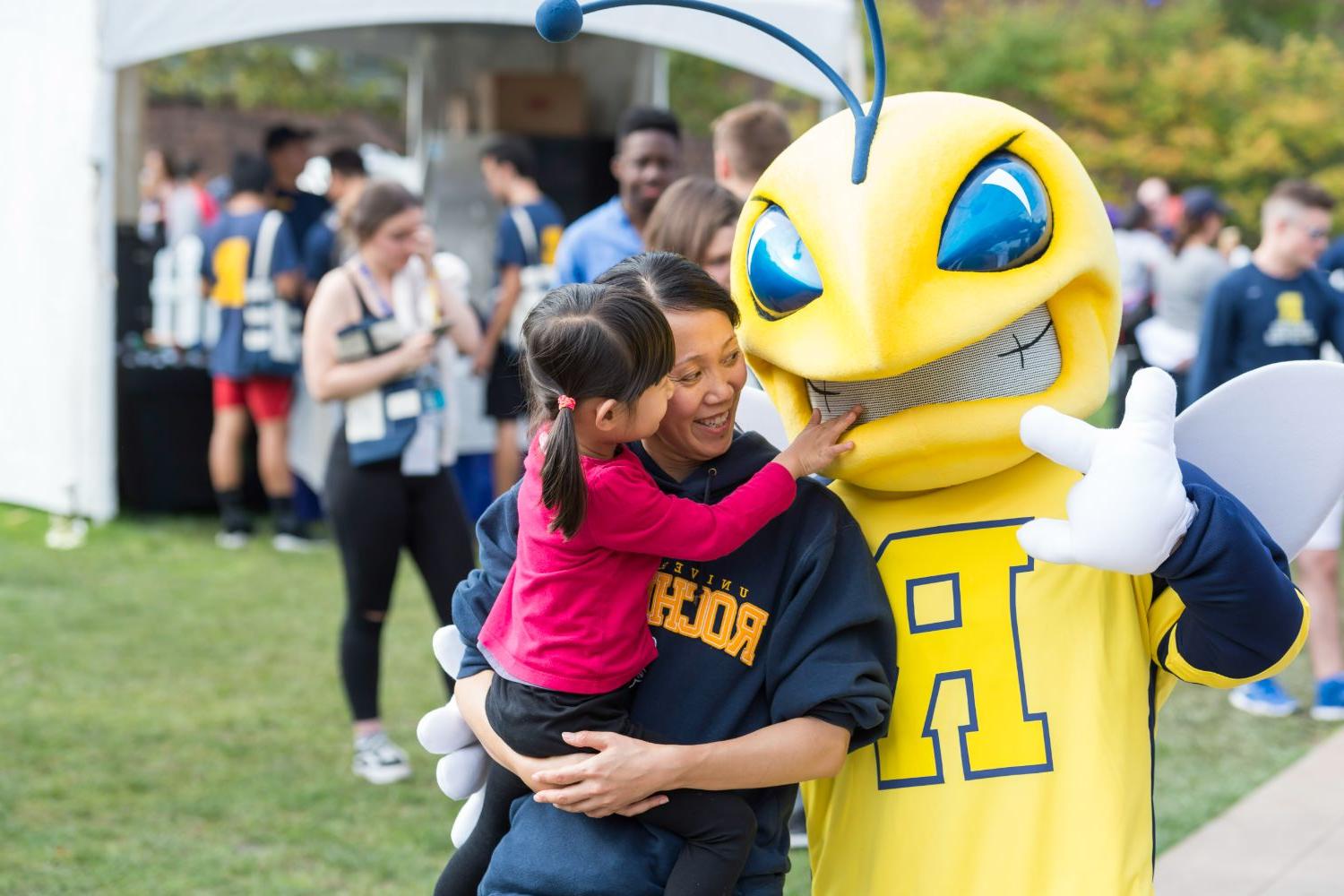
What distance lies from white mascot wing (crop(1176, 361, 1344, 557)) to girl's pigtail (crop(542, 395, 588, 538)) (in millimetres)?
880

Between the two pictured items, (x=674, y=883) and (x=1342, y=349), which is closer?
(x=674, y=883)

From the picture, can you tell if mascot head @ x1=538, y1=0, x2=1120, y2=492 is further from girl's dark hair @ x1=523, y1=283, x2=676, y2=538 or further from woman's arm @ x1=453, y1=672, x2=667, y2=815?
woman's arm @ x1=453, y1=672, x2=667, y2=815

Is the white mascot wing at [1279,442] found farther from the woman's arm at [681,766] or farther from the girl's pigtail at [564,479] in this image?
the girl's pigtail at [564,479]

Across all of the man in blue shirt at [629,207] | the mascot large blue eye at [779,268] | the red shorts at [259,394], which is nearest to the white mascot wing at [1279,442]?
the mascot large blue eye at [779,268]

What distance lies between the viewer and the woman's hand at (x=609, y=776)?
200cm

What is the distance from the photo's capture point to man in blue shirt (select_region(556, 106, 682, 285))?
4.96 m

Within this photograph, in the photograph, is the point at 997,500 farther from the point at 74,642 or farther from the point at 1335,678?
the point at 74,642

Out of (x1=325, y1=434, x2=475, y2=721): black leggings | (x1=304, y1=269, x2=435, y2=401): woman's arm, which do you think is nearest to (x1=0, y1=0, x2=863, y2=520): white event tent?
(x1=304, y1=269, x2=435, y2=401): woman's arm

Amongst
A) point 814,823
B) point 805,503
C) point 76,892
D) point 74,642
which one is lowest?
point 74,642

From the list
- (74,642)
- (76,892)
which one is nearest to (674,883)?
(76,892)

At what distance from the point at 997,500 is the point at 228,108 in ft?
74.1

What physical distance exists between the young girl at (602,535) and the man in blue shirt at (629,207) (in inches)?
111

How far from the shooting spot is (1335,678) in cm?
566

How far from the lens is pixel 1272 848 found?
426cm
